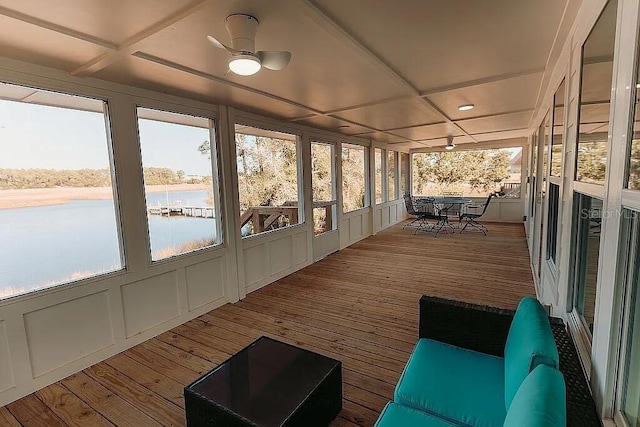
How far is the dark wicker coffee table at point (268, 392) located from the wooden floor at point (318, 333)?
13.7 inches

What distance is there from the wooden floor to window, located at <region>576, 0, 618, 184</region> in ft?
5.82

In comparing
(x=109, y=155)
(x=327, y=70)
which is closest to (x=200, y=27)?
(x=327, y=70)

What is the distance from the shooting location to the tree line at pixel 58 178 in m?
2.14

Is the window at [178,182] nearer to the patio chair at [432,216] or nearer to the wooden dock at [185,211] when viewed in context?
the wooden dock at [185,211]

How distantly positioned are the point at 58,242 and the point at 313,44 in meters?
2.45

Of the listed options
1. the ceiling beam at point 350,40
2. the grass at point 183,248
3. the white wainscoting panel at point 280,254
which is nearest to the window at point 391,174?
the white wainscoting panel at point 280,254

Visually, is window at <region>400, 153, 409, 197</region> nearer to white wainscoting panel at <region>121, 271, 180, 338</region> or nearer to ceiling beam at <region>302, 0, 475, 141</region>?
ceiling beam at <region>302, 0, 475, 141</region>

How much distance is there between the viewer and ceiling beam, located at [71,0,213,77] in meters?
1.50

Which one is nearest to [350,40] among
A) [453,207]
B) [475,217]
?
[475,217]

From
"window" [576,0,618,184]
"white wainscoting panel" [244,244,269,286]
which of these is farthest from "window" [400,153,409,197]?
"window" [576,0,618,184]

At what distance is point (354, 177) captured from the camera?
260 inches

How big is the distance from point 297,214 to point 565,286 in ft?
12.2

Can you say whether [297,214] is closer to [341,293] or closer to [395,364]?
[341,293]

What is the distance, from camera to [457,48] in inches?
82.7
